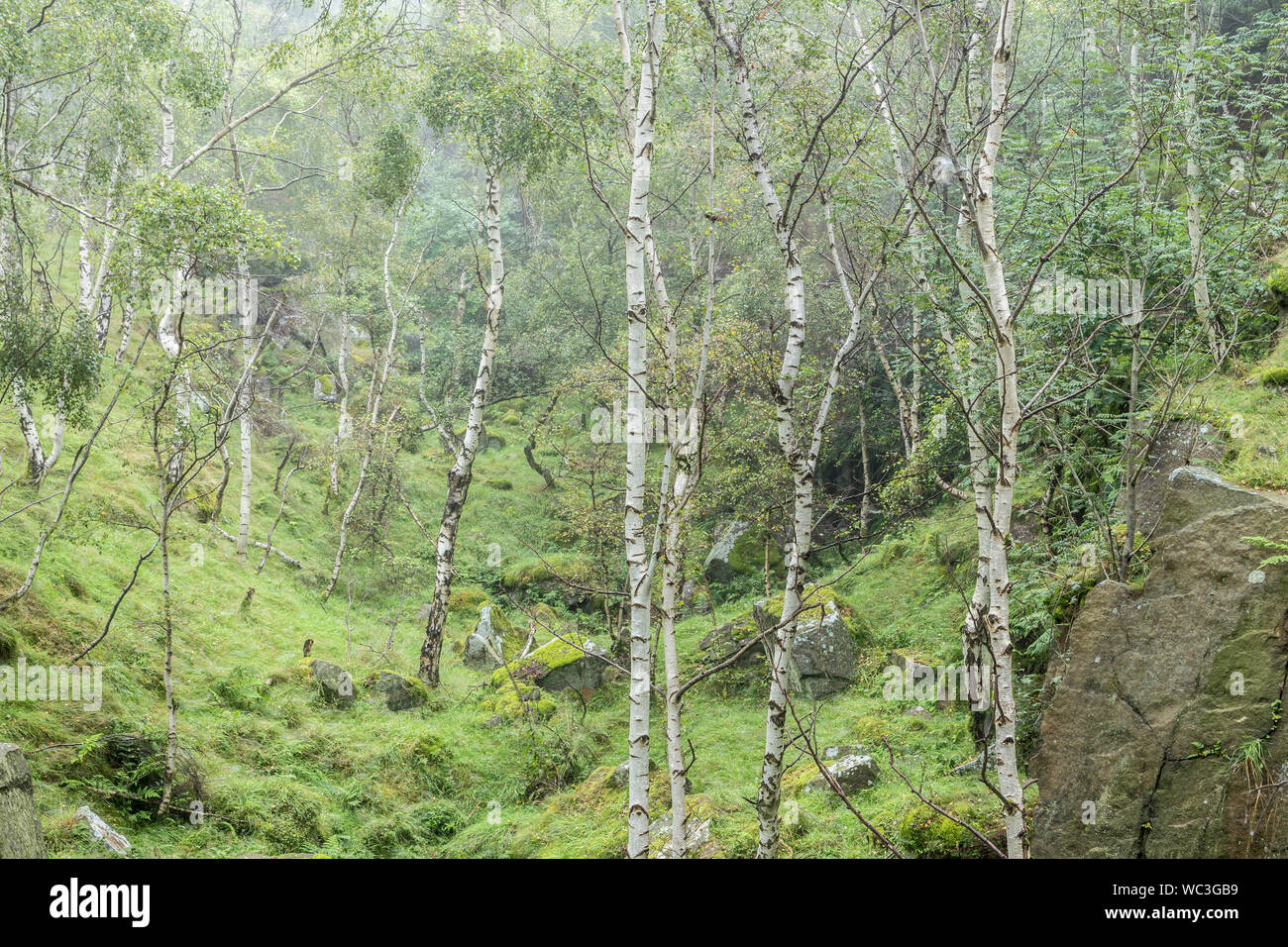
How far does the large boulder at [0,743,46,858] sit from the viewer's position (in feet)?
16.0

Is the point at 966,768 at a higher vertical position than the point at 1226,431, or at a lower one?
lower

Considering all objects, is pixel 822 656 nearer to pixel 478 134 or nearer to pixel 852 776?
pixel 852 776

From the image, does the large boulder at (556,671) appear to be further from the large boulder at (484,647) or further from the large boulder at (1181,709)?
the large boulder at (1181,709)

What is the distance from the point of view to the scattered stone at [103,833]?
22.0 feet

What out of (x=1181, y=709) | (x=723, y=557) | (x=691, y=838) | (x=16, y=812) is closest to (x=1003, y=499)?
(x=1181, y=709)

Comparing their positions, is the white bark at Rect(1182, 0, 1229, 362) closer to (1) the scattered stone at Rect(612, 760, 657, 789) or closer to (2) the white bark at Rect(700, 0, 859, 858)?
(2) the white bark at Rect(700, 0, 859, 858)

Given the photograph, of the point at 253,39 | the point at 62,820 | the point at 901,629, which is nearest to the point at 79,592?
the point at 62,820

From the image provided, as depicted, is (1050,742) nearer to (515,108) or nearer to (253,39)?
(515,108)

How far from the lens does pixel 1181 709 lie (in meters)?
5.33

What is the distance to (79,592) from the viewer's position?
36.3ft
